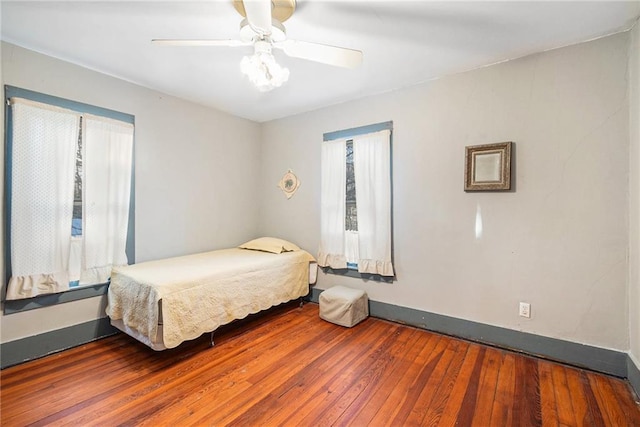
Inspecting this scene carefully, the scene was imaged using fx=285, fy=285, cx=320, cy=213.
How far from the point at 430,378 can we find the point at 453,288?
0.94m

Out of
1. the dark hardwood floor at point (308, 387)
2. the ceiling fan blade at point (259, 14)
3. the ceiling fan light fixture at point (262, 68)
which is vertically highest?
the ceiling fan blade at point (259, 14)

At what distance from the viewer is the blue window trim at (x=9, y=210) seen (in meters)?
2.12

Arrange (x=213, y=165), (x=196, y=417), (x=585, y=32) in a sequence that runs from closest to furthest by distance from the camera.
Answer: (x=196, y=417), (x=585, y=32), (x=213, y=165)

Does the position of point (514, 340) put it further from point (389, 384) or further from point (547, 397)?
point (389, 384)

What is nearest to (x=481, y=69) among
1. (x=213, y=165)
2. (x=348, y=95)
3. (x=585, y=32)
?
(x=585, y=32)

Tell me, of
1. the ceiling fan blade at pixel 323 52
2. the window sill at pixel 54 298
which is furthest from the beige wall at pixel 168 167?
the ceiling fan blade at pixel 323 52

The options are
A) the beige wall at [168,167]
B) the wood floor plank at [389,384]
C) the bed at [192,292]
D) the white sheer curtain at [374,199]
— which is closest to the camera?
the wood floor plank at [389,384]

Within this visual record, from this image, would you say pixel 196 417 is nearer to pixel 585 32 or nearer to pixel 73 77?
pixel 73 77

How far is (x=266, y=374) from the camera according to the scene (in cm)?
210

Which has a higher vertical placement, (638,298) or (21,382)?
(638,298)

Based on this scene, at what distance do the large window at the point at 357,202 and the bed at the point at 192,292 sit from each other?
608mm

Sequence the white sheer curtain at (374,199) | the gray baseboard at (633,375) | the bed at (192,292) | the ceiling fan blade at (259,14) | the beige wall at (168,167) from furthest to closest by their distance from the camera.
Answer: the white sheer curtain at (374,199)
the beige wall at (168,167)
the bed at (192,292)
the gray baseboard at (633,375)
the ceiling fan blade at (259,14)

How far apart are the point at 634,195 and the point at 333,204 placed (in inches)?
96.8

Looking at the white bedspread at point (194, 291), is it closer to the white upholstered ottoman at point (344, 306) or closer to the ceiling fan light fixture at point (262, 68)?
the white upholstered ottoman at point (344, 306)
